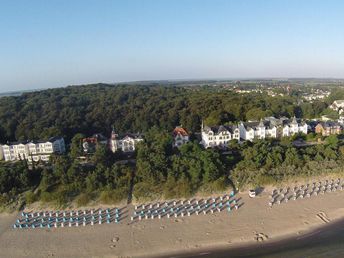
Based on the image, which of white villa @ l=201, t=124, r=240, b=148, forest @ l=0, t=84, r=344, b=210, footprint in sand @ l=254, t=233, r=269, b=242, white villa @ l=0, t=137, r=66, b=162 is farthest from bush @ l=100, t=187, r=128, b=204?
white villa @ l=0, t=137, r=66, b=162

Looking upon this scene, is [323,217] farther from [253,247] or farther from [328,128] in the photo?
[328,128]

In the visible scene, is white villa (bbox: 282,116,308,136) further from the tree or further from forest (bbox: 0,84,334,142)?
the tree

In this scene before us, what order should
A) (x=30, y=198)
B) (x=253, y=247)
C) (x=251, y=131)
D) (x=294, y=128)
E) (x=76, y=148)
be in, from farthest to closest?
(x=294, y=128) → (x=251, y=131) → (x=76, y=148) → (x=30, y=198) → (x=253, y=247)

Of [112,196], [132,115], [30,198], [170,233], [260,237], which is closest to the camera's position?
[260,237]

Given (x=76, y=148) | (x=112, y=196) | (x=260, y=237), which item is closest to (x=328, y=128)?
(x=260, y=237)

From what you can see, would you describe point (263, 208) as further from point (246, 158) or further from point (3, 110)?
point (3, 110)
